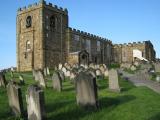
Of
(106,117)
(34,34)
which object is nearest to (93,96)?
(106,117)

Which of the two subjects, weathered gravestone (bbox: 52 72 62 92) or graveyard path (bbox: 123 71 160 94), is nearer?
weathered gravestone (bbox: 52 72 62 92)

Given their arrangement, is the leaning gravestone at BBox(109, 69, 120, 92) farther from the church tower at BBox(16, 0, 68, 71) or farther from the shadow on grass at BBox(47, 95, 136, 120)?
the church tower at BBox(16, 0, 68, 71)

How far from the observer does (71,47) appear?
176ft

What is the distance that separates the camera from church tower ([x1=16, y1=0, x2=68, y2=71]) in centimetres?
4888

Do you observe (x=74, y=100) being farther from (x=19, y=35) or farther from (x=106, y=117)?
(x=19, y=35)

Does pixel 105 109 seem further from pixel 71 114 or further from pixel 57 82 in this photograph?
pixel 57 82

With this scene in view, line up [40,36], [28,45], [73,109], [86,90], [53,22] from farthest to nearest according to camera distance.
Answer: [53,22] < [28,45] < [40,36] < [86,90] < [73,109]

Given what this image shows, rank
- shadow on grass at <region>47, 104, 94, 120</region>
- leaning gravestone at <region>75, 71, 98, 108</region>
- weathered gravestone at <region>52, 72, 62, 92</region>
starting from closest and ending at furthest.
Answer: shadow on grass at <region>47, 104, 94, 120</region>, leaning gravestone at <region>75, 71, 98, 108</region>, weathered gravestone at <region>52, 72, 62, 92</region>

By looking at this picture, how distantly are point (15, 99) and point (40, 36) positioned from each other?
36.4 meters

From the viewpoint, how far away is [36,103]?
11797 millimetres

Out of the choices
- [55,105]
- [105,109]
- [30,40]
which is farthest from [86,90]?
[30,40]

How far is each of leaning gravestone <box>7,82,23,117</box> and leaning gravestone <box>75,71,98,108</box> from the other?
2.90 meters

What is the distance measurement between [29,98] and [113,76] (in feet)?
29.3

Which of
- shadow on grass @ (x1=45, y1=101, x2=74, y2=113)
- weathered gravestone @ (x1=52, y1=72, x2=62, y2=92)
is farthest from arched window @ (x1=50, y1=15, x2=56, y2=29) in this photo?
shadow on grass @ (x1=45, y1=101, x2=74, y2=113)
